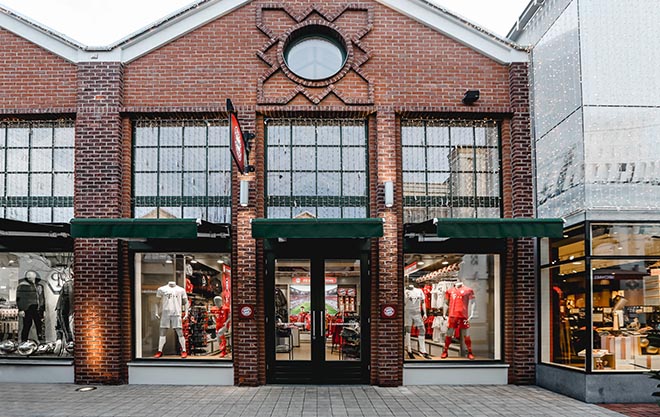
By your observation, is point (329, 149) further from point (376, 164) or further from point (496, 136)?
point (496, 136)

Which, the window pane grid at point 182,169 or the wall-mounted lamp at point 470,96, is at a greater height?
the wall-mounted lamp at point 470,96

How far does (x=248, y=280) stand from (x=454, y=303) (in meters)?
3.86

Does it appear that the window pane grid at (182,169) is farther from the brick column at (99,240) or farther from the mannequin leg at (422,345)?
the mannequin leg at (422,345)

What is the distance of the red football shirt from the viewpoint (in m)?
11.2

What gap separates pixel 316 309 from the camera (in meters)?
11.0

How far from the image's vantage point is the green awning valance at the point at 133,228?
30.8 ft

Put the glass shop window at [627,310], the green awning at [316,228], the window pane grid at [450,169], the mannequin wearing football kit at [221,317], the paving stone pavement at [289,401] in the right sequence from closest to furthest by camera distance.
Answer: the paving stone pavement at [289,401], the green awning at [316,228], the glass shop window at [627,310], the mannequin wearing football kit at [221,317], the window pane grid at [450,169]

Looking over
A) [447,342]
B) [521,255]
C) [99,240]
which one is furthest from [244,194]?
[521,255]

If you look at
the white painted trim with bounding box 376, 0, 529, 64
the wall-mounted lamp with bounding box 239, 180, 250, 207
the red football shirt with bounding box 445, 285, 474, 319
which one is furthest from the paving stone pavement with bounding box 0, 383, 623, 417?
the white painted trim with bounding box 376, 0, 529, 64

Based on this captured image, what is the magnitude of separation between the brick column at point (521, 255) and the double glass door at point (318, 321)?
8.86 ft

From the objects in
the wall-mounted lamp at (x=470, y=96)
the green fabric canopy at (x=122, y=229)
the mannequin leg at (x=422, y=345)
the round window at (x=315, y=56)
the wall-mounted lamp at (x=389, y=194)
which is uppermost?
the round window at (x=315, y=56)

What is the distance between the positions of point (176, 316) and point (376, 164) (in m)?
4.67

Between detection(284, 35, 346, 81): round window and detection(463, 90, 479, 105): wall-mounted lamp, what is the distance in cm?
237

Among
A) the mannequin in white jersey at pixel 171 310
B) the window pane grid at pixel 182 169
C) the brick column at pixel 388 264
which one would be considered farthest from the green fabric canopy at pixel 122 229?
the brick column at pixel 388 264
